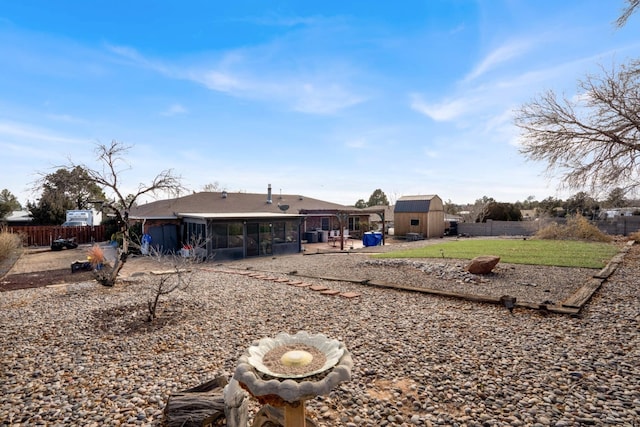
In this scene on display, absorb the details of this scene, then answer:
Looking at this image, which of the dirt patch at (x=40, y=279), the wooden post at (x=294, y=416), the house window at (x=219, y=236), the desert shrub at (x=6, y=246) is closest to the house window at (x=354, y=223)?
the house window at (x=219, y=236)

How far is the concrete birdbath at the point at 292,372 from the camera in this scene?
5.87ft

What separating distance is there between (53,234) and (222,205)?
39.5ft

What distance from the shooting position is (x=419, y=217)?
87.7 feet

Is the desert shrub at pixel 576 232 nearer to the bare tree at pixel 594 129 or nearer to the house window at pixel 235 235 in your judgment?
the bare tree at pixel 594 129

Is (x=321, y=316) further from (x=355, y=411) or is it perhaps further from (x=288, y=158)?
(x=288, y=158)

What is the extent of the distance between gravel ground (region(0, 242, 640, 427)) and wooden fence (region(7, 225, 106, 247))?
1713 cm

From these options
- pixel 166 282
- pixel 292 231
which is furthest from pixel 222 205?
pixel 166 282

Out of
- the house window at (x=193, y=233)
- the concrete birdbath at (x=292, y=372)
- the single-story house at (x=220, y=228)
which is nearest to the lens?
the concrete birdbath at (x=292, y=372)

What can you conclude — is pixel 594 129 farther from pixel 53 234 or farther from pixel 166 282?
pixel 53 234

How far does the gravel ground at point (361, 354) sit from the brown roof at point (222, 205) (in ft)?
37.3

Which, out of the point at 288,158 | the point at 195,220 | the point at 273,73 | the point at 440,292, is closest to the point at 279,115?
the point at 273,73

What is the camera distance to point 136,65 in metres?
10.2

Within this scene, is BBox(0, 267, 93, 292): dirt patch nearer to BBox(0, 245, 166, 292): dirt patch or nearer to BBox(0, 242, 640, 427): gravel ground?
BBox(0, 245, 166, 292): dirt patch

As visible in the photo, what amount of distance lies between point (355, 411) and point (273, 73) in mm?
11355
